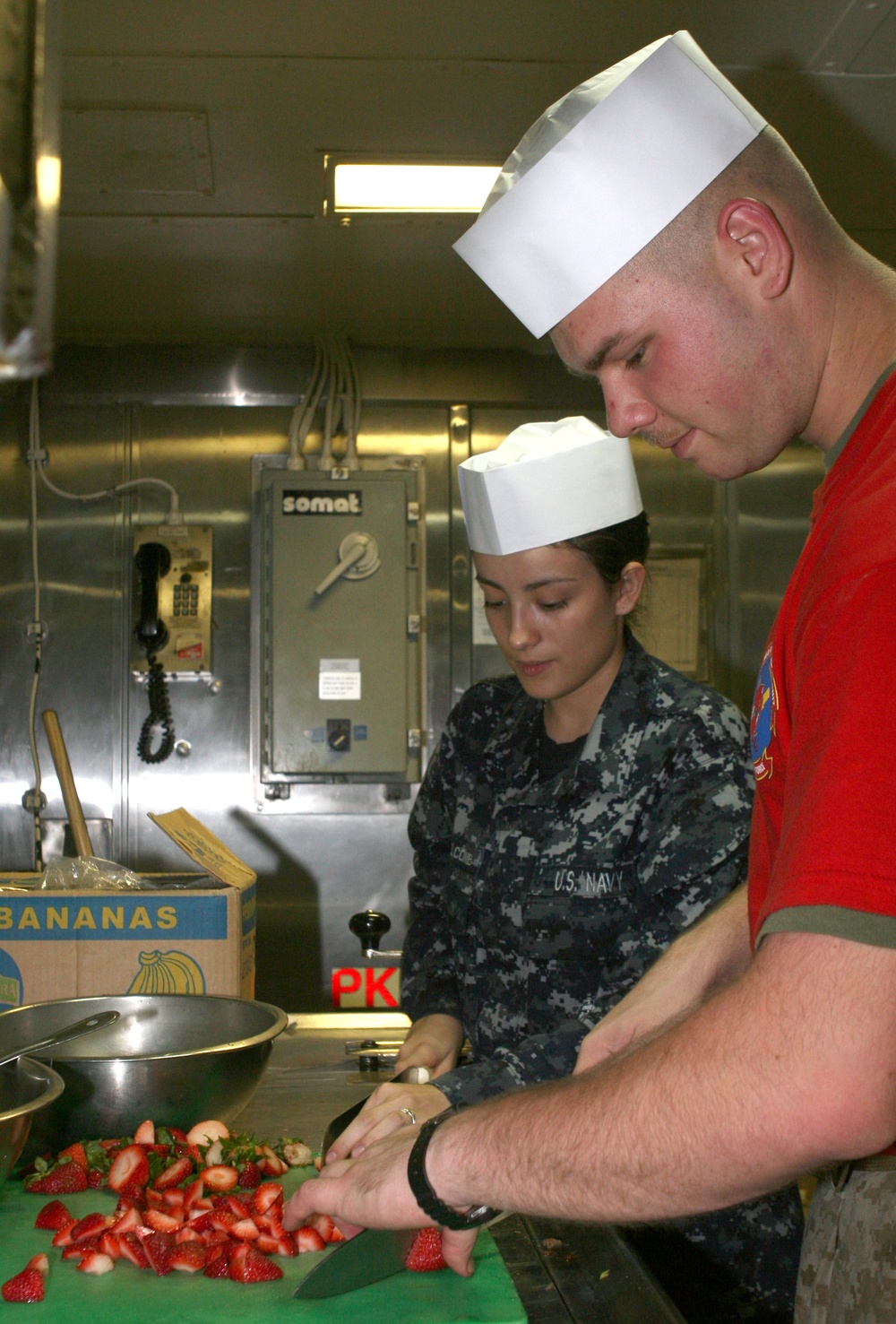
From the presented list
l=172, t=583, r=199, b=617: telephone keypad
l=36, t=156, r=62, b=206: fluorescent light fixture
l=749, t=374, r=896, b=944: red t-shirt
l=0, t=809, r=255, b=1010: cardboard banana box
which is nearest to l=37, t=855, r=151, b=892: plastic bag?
l=0, t=809, r=255, b=1010: cardboard banana box

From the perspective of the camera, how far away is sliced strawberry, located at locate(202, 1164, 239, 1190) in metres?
1.25

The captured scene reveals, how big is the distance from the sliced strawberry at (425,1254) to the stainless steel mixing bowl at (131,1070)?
1.08 feet

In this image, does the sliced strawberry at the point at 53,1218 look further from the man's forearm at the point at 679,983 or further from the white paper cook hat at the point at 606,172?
the white paper cook hat at the point at 606,172

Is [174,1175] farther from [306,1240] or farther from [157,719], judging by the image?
[157,719]

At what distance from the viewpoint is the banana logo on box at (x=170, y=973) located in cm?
173

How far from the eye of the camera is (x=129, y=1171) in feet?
4.14

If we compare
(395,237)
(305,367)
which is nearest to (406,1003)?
(395,237)

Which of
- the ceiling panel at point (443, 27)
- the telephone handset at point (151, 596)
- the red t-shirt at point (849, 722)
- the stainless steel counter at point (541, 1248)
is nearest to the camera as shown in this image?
the red t-shirt at point (849, 722)

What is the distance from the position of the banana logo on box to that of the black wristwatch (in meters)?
0.88

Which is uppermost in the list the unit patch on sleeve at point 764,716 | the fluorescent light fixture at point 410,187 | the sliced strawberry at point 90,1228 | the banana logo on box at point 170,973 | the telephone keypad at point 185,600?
the fluorescent light fixture at point 410,187

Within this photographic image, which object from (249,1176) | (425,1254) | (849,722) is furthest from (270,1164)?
(849,722)

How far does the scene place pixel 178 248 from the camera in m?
3.11

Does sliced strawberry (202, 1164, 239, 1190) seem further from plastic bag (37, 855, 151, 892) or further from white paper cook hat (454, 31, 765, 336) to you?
white paper cook hat (454, 31, 765, 336)

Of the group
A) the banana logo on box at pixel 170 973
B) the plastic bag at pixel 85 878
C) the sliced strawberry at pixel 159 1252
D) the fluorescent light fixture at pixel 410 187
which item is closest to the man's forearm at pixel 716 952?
the sliced strawberry at pixel 159 1252
